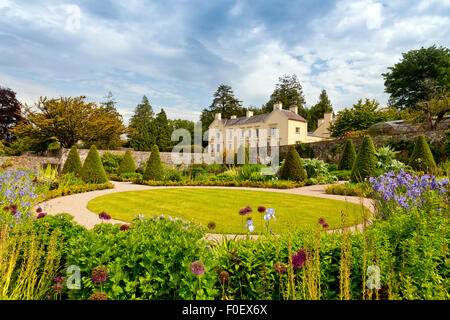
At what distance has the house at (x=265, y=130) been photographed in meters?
29.6

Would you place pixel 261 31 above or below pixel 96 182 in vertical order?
above

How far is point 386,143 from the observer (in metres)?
15.4

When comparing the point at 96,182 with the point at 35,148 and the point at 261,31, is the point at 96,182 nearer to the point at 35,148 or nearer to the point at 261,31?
the point at 261,31

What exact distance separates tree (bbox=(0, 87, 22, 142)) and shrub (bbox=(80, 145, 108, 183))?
55.1ft

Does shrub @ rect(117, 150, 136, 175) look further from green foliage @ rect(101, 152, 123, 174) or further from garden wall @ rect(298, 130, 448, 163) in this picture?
garden wall @ rect(298, 130, 448, 163)

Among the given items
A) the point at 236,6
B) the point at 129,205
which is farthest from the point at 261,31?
the point at 129,205

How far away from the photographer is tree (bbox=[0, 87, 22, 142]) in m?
23.5

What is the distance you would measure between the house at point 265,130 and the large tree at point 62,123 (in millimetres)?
13675

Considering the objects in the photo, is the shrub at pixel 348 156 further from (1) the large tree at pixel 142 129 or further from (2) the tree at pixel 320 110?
(2) the tree at pixel 320 110

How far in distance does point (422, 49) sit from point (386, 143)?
2080 centimetres

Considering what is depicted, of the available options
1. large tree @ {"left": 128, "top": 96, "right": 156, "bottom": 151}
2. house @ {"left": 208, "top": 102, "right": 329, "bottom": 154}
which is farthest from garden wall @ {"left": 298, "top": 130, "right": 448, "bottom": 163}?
large tree @ {"left": 128, "top": 96, "right": 156, "bottom": 151}

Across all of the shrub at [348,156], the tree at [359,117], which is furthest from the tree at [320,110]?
the shrub at [348,156]

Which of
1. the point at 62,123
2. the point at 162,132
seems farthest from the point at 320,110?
the point at 62,123
